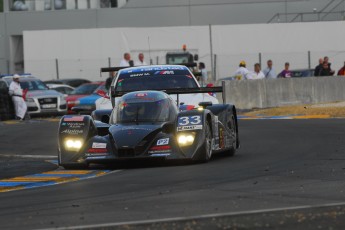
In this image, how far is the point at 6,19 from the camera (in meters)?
58.7

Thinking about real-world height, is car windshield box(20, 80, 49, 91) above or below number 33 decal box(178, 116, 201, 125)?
above

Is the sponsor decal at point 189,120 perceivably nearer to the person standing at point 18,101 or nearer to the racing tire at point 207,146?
the racing tire at point 207,146

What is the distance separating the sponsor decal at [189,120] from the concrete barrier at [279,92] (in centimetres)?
1928

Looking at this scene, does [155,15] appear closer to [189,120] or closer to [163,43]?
[163,43]

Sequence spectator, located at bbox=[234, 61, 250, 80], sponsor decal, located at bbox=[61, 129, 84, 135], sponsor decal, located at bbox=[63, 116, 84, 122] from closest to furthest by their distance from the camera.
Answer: sponsor decal, located at bbox=[61, 129, 84, 135] → sponsor decal, located at bbox=[63, 116, 84, 122] → spectator, located at bbox=[234, 61, 250, 80]

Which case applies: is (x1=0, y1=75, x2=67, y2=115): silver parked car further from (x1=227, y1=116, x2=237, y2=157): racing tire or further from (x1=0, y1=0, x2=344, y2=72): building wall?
(x1=0, y1=0, x2=344, y2=72): building wall

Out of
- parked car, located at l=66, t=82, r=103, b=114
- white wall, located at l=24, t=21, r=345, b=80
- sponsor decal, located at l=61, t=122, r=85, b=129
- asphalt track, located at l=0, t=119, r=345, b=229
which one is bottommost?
asphalt track, located at l=0, t=119, r=345, b=229

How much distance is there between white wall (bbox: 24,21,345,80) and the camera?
167 ft

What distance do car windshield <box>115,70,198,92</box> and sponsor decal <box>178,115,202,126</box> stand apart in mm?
4795

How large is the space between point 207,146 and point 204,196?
14.3 feet

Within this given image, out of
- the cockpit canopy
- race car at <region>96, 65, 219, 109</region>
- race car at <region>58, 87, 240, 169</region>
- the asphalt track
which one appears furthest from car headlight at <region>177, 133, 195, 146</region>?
race car at <region>96, 65, 219, 109</region>

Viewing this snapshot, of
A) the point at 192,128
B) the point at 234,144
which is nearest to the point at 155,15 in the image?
the point at 234,144

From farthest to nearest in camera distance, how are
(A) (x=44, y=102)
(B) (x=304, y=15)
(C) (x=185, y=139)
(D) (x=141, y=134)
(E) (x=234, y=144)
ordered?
Answer: (B) (x=304, y=15), (A) (x=44, y=102), (E) (x=234, y=144), (C) (x=185, y=139), (D) (x=141, y=134)

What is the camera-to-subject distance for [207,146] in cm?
1475
